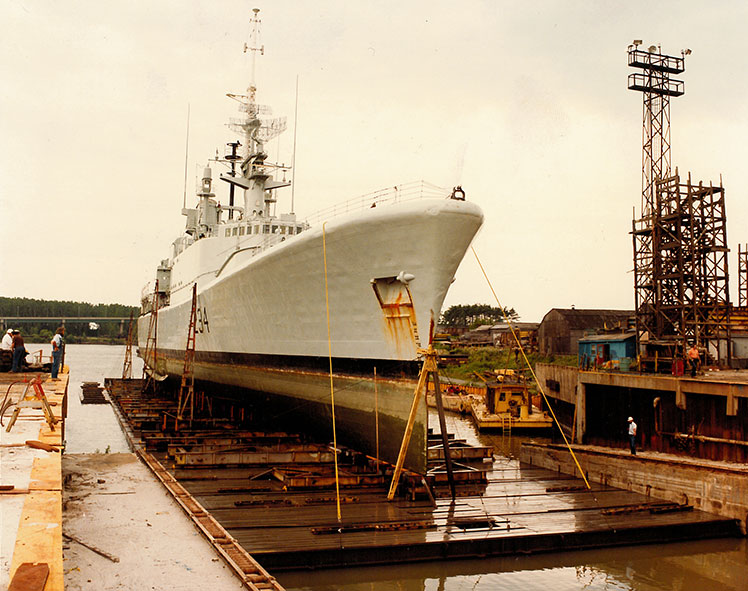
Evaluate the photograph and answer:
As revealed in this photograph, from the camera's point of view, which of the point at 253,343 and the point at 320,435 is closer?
the point at 320,435

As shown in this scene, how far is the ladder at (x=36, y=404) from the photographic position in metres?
7.54

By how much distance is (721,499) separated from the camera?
10.1 meters

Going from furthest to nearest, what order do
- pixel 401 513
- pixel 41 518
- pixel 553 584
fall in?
pixel 401 513
pixel 553 584
pixel 41 518

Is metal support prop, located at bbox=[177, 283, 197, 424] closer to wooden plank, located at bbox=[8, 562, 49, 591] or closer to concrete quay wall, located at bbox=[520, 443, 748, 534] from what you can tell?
concrete quay wall, located at bbox=[520, 443, 748, 534]

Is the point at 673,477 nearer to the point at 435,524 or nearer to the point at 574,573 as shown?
the point at 574,573

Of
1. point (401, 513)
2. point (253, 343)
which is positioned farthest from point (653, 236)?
point (401, 513)

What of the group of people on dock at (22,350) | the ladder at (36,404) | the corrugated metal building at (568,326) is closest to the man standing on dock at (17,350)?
the group of people on dock at (22,350)

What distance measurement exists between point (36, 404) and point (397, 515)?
5.90 m

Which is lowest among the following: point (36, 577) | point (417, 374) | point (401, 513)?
point (401, 513)

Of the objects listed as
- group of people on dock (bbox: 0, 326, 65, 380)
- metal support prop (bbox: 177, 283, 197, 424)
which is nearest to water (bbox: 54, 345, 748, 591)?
group of people on dock (bbox: 0, 326, 65, 380)

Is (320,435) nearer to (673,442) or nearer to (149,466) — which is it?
(149,466)

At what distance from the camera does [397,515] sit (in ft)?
29.4

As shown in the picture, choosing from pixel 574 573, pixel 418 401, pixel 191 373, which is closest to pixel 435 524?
pixel 418 401

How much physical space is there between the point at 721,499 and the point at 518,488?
324 cm
